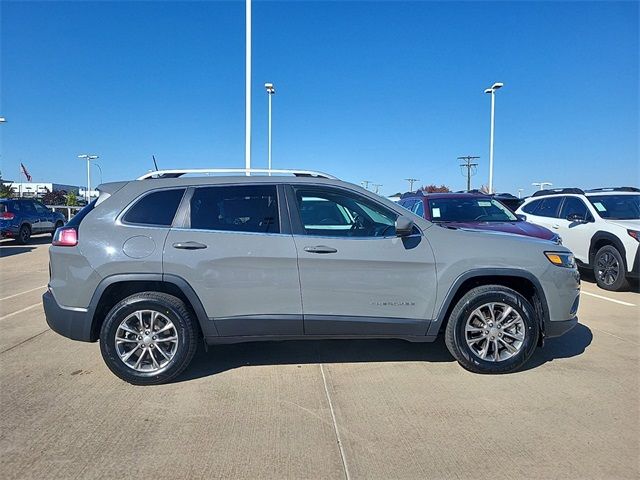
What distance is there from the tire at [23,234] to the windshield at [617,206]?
16.7 m

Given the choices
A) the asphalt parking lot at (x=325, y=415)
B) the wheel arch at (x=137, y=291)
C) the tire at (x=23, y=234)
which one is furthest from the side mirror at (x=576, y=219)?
the tire at (x=23, y=234)

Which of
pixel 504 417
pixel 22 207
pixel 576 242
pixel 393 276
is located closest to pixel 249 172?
pixel 393 276

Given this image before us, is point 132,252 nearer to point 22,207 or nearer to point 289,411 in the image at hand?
point 289,411

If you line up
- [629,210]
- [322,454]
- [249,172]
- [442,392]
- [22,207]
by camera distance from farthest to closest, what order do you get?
[22,207] < [629,210] < [249,172] < [442,392] < [322,454]

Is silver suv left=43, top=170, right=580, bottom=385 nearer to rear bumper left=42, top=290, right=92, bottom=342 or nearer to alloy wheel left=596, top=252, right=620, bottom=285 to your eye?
rear bumper left=42, top=290, right=92, bottom=342

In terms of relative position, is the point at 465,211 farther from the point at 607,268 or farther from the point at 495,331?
the point at 495,331

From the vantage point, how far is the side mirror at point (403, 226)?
12.6ft

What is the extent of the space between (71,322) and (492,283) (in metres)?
3.73

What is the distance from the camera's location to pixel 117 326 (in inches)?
151

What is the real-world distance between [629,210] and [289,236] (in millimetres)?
7541

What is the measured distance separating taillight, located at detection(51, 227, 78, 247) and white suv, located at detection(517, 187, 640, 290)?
7.98 meters

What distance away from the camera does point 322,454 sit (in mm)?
2893

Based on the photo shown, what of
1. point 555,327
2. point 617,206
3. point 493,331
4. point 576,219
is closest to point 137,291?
point 493,331

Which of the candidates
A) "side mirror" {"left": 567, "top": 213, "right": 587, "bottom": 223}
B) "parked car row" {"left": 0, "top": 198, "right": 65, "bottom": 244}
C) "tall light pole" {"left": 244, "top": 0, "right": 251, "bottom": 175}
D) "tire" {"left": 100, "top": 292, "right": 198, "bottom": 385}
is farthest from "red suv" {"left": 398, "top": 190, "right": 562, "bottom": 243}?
"parked car row" {"left": 0, "top": 198, "right": 65, "bottom": 244}
